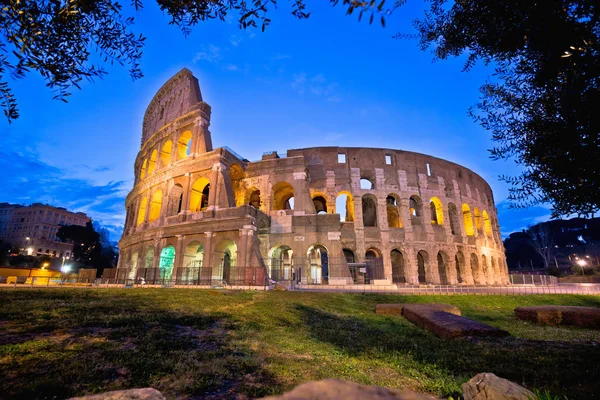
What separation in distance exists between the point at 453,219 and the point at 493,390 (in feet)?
118

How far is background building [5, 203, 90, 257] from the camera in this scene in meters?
78.4

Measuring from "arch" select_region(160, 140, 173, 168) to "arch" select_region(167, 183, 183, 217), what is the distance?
4849 millimetres

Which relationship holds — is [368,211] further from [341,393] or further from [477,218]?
[341,393]

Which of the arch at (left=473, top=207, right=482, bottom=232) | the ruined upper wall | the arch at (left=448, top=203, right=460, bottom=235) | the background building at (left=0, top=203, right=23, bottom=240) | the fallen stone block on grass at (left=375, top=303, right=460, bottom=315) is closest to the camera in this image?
the fallen stone block on grass at (left=375, top=303, right=460, bottom=315)

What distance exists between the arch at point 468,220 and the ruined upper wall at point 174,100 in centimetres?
3371

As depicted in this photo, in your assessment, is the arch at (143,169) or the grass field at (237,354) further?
the arch at (143,169)

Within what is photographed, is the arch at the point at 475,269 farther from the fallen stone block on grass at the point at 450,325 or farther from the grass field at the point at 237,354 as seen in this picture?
the fallen stone block on grass at the point at 450,325

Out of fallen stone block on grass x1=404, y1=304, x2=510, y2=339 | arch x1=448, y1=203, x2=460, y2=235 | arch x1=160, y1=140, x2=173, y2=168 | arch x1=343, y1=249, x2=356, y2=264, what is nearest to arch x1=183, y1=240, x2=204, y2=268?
arch x1=160, y1=140, x2=173, y2=168

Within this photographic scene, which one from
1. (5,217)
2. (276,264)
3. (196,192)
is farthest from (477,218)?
(5,217)

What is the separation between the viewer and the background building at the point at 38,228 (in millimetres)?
78438

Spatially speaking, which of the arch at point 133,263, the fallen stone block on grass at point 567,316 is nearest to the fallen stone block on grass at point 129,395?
the fallen stone block on grass at point 567,316

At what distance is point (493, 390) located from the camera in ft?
9.27

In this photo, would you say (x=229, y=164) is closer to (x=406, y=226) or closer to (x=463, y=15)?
(x=406, y=226)

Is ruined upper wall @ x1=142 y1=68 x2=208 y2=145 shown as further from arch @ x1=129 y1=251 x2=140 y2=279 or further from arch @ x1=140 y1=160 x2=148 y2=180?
arch @ x1=129 y1=251 x2=140 y2=279
